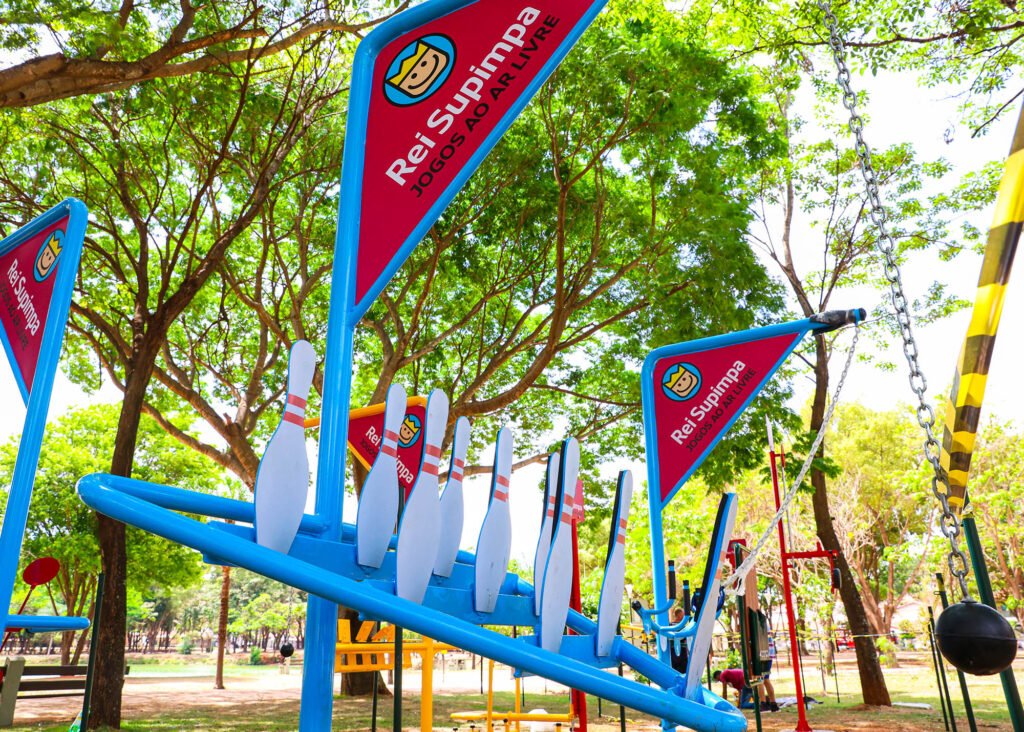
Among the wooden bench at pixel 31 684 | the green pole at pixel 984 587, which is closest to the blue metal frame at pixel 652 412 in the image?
the green pole at pixel 984 587

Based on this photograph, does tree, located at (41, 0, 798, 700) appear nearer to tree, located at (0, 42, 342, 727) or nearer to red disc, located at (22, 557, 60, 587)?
tree, located at (0, 42, 342, 727)

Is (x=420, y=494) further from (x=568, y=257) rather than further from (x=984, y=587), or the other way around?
(x=568, y=257)

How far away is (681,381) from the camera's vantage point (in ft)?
12.9

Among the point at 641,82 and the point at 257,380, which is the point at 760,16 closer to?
the point at 641,82

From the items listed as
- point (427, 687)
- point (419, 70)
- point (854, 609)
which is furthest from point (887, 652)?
point (419, 70)

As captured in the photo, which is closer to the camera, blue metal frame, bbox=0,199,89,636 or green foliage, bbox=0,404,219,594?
blue metal frame, bbox=0,199,89,636

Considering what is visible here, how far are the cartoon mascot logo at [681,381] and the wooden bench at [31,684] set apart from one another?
10.3 m

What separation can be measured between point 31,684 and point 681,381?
43.8 feet

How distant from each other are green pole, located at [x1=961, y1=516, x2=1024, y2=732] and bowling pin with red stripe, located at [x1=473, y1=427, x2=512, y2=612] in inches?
72.8

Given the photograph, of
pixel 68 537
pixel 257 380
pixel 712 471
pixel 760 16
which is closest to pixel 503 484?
pixel 712 471

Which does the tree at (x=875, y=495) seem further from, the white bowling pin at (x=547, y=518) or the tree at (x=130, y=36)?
the white bowling pin at (x=547, y=518)

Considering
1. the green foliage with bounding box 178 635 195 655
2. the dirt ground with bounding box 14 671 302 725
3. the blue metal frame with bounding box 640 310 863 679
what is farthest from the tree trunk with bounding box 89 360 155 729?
the green foliage with bounding box 178 635 195 655

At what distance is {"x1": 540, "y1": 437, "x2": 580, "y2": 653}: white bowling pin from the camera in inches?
66.4

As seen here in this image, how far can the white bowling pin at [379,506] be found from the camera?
61.7 inches
